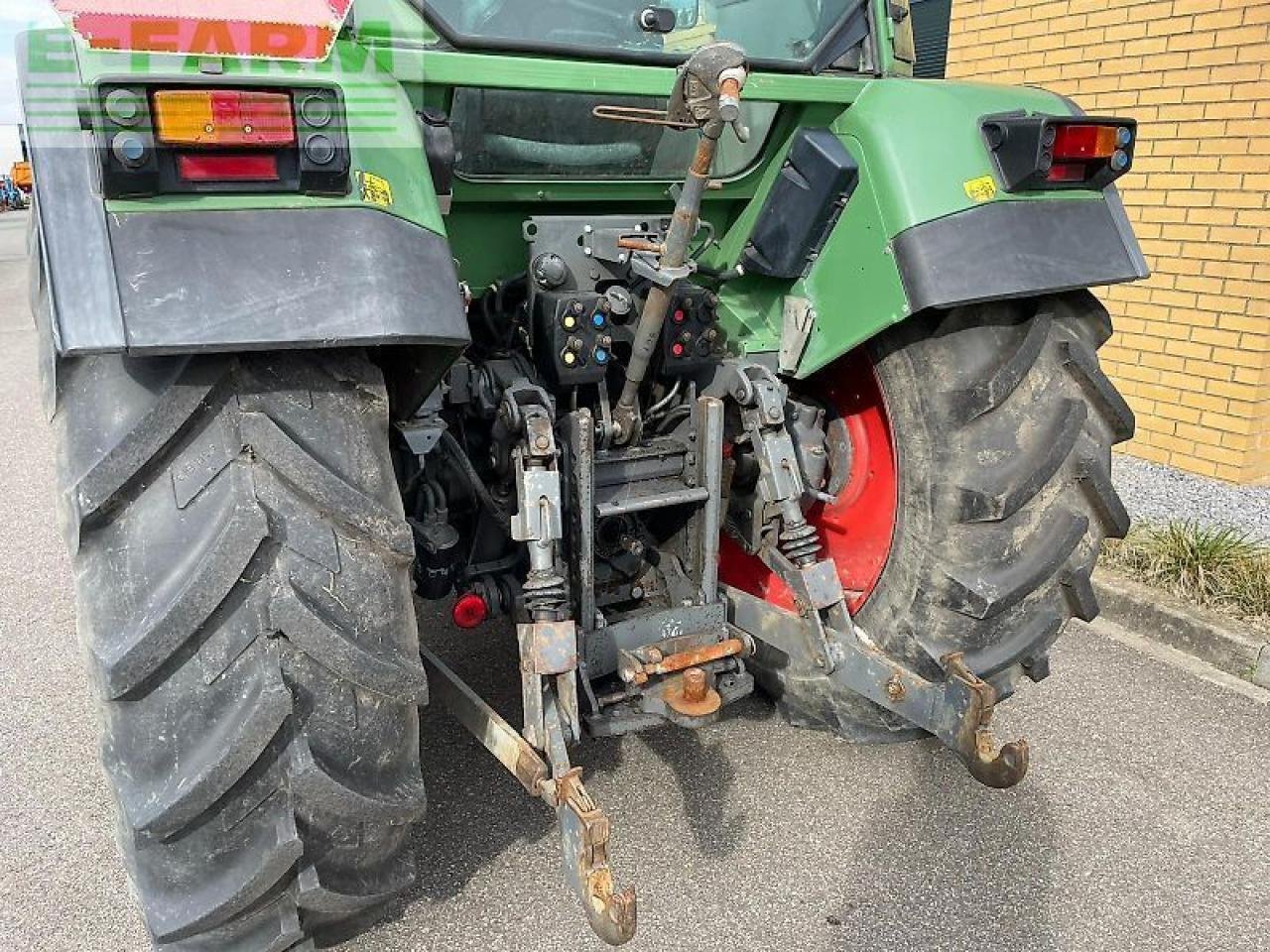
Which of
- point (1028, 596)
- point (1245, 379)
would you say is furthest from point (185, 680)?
point (1245, 379)

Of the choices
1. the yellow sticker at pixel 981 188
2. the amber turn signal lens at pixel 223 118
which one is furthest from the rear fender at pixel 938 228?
the amber turn signal lens at pixel 223 118

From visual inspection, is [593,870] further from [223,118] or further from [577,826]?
[223,118]

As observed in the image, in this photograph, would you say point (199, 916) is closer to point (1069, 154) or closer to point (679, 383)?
point (679, 383)

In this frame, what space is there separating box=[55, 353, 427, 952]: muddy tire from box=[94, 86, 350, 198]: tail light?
28cm

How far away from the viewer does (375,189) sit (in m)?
1.71

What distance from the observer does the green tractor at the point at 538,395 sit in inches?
63.1

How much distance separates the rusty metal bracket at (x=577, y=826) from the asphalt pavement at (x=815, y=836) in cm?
47

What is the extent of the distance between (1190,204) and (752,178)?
321cm

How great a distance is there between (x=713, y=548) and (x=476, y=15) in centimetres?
136

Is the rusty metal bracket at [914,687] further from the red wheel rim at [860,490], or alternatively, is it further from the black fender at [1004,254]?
the black fender at [1004,254]

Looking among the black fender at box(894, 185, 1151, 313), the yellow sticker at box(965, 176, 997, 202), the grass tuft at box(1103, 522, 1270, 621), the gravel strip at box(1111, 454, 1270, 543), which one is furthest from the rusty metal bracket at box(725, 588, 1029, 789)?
the gravel strip at box(1111, 454, 1270, 543)

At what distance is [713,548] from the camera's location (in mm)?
2555

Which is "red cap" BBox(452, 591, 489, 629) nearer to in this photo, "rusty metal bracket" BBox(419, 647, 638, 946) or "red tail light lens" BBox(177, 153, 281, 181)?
"rusty metal bracket" BBox(419, 647, 638, 946)

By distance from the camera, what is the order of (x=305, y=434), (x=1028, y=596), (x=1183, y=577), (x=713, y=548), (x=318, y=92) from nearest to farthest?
1. (x=318, y=92)
2. (x=305, y=434)
3. (x=1028, y=596)
4. (x=713, y=548)
5. (x=1183, y=577)
